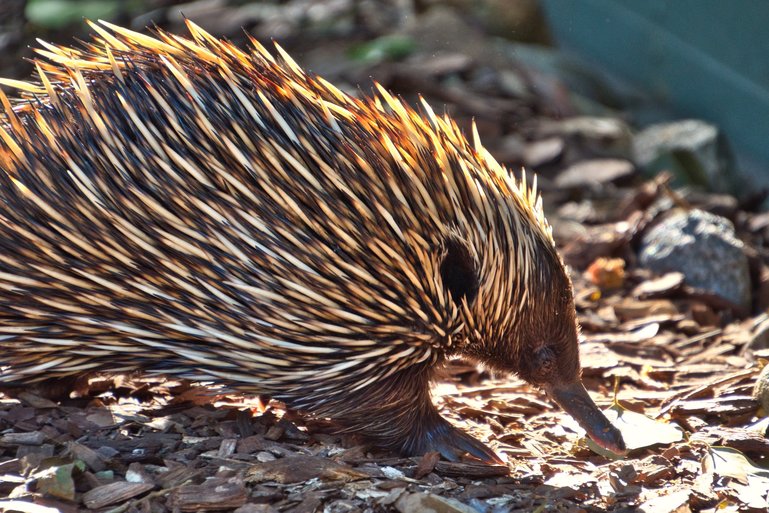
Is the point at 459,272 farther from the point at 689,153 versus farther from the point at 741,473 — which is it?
the point at 689,153

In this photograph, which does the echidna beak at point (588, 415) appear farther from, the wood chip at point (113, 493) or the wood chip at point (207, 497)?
the wood chip at point (113, 493)

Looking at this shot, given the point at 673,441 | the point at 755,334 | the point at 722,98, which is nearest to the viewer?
the point at 673,441

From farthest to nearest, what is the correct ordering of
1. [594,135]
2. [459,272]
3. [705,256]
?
[594,135] → [705,256] → [459,272]

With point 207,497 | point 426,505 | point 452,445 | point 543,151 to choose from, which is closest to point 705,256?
point 543,151

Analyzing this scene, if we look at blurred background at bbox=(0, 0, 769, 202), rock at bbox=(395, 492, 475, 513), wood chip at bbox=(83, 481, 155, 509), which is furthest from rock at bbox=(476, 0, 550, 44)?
wood chip at bbox=(83, 481, 155, 509)

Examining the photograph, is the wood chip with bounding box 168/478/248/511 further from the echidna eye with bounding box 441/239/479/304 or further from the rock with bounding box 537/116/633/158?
the rock with bounding box 537/116/633/158

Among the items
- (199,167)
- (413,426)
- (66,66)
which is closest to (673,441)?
(413,426)

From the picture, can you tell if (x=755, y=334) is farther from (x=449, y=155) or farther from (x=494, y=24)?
(x=494, y=24)
